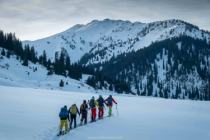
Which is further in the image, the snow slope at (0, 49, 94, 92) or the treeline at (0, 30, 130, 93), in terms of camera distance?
the treeline at (0, 30, 130, 93)

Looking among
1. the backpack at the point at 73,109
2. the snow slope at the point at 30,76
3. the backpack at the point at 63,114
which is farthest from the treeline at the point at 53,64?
the backpack at the point at 63,114

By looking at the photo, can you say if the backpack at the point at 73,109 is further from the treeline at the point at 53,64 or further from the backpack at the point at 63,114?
the treeline at the point at 53,64

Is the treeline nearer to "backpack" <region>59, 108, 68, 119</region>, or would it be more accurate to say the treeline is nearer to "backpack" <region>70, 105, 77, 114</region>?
"backpack" <region>70, 105, 77, 114</region>

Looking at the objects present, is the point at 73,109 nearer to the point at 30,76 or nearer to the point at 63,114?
the point at 63,114

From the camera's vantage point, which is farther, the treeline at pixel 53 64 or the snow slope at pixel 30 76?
the treeline at pixel 53 64

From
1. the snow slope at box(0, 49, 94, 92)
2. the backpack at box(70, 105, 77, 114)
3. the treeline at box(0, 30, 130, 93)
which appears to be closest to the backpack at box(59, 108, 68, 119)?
the backpack at box(70, 105, 77, 114)

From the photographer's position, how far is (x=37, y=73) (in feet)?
444

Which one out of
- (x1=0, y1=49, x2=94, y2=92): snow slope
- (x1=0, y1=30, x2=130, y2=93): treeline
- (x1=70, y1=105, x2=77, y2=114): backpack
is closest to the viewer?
(x1=70, y1=105, x2=77, y2=114): backpack

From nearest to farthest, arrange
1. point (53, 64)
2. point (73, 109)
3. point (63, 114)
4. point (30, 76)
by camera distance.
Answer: point (63, 114)
point (73, 109)
point (30, 76)
point (53, 64)

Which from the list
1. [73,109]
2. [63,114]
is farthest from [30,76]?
[63,114]

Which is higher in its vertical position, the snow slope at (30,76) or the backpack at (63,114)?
the snow slope at (30,76)

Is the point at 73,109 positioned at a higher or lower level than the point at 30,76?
lower

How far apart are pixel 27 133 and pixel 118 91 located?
467 ft

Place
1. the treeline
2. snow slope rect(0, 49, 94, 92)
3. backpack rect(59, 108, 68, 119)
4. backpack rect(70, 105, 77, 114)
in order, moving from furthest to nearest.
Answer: the treeline < snow slope rect(0, 49, 94, 92) < backpack rect(70, 105, 77, 114) < backpack rect(59, 108, 68, 119)
